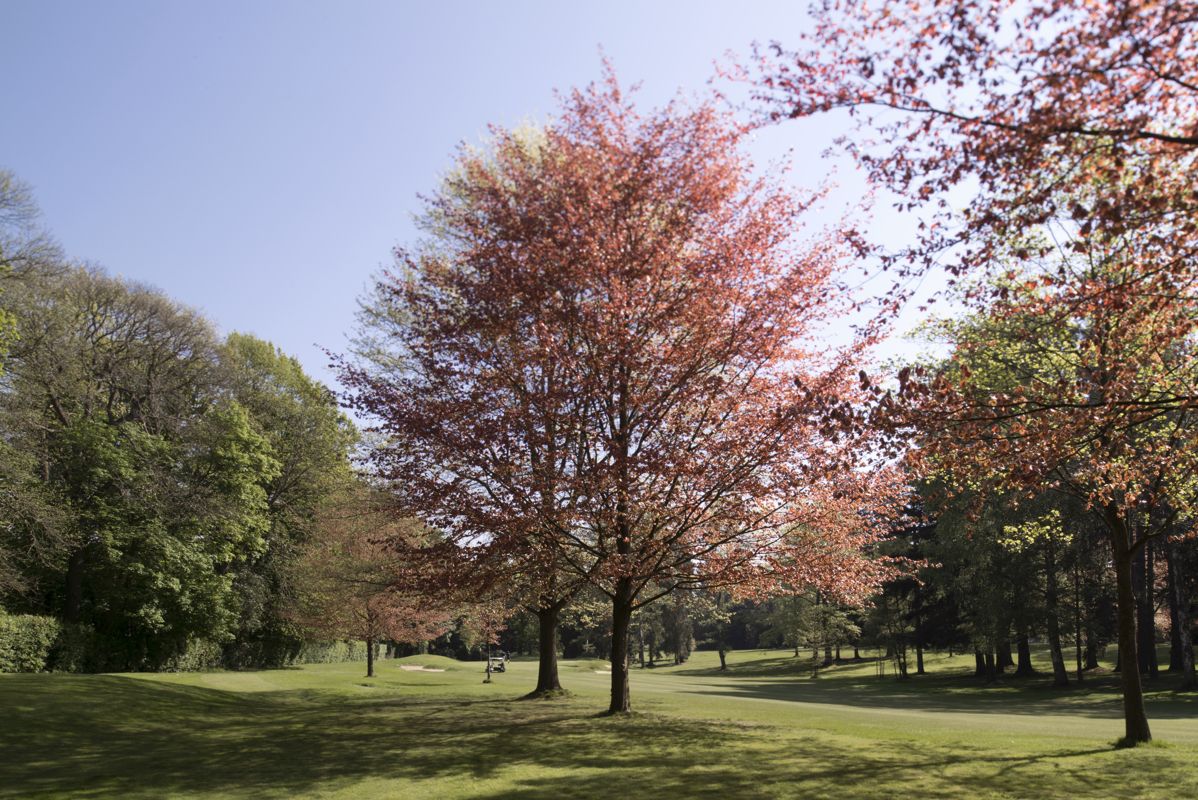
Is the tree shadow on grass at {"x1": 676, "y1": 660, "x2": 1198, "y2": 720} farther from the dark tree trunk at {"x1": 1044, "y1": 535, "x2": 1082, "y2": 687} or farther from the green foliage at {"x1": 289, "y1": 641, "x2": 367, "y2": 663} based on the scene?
the green foliage at {"x1": 289, "y1": 641, "x2": 367, "y2": 663}

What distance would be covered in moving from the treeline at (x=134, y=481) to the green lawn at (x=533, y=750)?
12016mm

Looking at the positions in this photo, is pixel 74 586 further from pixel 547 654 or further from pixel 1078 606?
pixel 1078 606

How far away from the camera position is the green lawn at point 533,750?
437 inches

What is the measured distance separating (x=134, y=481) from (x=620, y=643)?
2764cm

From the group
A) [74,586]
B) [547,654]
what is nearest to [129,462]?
[74,586]

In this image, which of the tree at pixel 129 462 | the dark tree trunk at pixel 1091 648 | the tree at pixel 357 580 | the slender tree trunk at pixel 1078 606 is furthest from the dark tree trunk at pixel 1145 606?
the tree at pixel 129 462

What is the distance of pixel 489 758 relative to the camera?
13.7m

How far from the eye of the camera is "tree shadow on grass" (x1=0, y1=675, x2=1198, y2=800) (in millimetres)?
11117

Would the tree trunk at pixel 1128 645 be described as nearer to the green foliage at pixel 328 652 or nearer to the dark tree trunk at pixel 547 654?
the dark tree trunk at pixel 547 654

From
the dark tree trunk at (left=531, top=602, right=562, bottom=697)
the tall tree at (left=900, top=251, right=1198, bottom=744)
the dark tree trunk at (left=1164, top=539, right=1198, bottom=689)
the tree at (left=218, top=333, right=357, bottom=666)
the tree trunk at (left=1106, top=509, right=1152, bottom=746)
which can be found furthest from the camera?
the tree at (left=218, top=333, right=357, bottom=666)

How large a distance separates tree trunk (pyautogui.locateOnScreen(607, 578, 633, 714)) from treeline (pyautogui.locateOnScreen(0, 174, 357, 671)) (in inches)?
730

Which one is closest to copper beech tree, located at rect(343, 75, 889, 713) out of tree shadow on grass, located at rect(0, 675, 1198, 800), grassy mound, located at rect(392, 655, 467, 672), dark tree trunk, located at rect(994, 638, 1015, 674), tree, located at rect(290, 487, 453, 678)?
tree shadow on grass, located at rect(0, 675, 1198, 800)

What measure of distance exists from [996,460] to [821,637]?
147ft

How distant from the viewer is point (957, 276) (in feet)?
30.8
